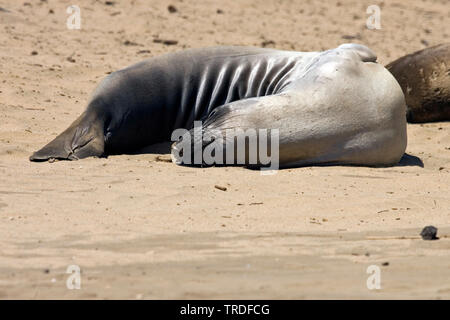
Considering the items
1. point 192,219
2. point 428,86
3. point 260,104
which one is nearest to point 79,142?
point 260,104

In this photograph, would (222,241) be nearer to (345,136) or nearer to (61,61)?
(345,136)

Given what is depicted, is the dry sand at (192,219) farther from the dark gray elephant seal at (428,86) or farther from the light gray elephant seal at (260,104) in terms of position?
the dark gray elephant seal at (428,86)

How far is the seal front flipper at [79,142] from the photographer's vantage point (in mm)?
6516

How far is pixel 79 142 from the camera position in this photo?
6711 millimetres

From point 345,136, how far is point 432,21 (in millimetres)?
8811

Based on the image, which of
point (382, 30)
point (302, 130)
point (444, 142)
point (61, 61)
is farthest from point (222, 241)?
point (382, 30)

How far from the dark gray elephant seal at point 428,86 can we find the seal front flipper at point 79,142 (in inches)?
127

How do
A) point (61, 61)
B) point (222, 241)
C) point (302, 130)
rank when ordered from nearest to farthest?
point (222, 241), point (302, 130), point (61, 61)

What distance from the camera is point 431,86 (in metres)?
8.70

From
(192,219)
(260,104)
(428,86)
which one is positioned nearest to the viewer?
(192,219)

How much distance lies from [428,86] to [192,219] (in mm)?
4430

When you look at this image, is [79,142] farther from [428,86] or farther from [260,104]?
[428,86]

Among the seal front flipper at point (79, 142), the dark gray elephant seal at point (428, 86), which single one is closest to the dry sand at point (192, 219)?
the seal front flipper at point (79, 142)

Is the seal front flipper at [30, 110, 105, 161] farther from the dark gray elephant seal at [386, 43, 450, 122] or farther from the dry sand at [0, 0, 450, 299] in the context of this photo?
the dark gray elephant seal at [386, 43, 450, 122]
